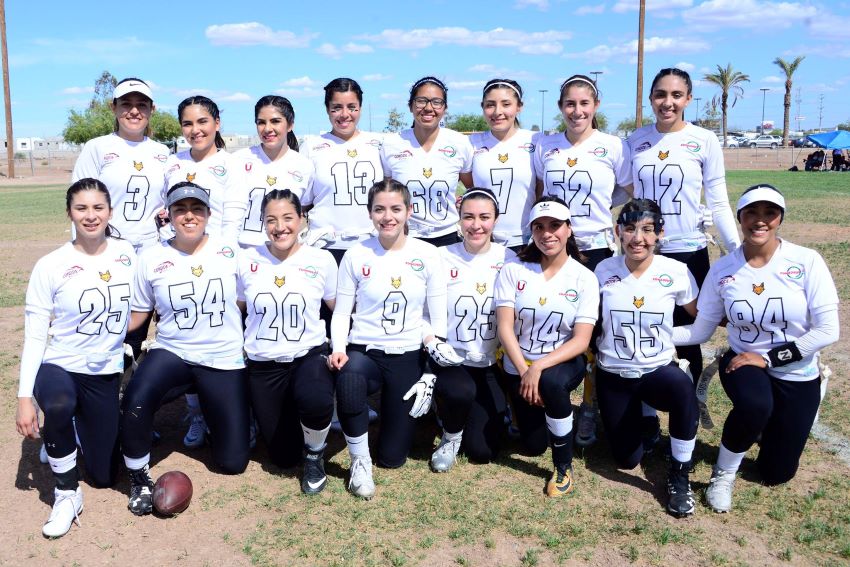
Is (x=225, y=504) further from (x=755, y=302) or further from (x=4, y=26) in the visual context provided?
(x=4, y=26)

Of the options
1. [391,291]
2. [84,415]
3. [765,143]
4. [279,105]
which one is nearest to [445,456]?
[391,291]

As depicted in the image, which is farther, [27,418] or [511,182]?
[511,182]

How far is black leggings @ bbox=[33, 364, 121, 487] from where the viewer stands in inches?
153

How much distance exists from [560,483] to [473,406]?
76 cm

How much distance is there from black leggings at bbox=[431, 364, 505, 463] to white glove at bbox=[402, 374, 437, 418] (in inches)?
3.2

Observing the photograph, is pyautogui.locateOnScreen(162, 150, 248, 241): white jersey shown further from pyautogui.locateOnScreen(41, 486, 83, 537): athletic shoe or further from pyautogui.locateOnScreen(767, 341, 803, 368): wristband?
pyautogui.locateOnScreen(767, 341, 803, 368): wristband

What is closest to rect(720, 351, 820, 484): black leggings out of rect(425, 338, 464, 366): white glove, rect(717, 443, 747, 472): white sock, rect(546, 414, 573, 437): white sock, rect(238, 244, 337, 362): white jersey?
rect(717, 443, 747, 472): white sock

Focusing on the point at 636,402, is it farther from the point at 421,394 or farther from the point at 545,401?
the point at 421,394

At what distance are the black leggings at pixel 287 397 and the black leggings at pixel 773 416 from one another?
7.59ft

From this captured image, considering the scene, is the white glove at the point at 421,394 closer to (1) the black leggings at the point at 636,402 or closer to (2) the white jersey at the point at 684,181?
(1) the black leggings at the point at 636,402

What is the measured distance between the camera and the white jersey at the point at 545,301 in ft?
14.4

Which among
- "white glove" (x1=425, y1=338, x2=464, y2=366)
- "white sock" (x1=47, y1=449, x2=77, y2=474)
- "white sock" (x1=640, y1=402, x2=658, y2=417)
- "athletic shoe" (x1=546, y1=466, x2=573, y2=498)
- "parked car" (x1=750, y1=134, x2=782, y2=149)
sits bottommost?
"athletic shoe" (x1=546, y1=466, x2=573, y2=498)

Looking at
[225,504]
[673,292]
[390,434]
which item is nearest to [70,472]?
[225,504]

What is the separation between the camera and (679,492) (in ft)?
13.0
